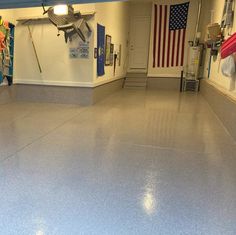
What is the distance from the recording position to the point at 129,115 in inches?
196

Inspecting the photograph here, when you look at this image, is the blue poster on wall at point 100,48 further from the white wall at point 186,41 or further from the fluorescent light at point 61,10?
the white wall at point 186,41

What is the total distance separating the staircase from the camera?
10.1 m

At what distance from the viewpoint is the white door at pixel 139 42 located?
422 inches

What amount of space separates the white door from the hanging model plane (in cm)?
573

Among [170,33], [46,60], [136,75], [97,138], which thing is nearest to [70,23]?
[46,60]

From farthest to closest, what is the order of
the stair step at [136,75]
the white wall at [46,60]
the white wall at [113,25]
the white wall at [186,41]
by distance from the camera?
the stair step at [136,75] → the white wall at [186,41] → the white wall at [113,25] → the white wall at [46,60]

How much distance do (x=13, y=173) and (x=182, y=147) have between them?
2.11m

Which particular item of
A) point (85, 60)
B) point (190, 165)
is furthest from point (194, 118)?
point (85, 60)

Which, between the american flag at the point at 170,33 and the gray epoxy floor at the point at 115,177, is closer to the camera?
the gray epoxy floor at the point at 115,177

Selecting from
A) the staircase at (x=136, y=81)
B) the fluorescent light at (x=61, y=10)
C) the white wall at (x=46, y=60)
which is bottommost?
the staircase at (x=136, y=81)

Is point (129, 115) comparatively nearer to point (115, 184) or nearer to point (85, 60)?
point (85, 60)

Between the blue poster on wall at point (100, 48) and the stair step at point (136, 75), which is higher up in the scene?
the blue poster on wall at point (100, 48)

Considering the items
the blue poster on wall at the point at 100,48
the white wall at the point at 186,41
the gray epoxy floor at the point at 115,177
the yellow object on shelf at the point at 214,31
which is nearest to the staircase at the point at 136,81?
the white wall at the point at 186,41

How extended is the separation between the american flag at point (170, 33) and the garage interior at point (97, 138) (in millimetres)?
1047
